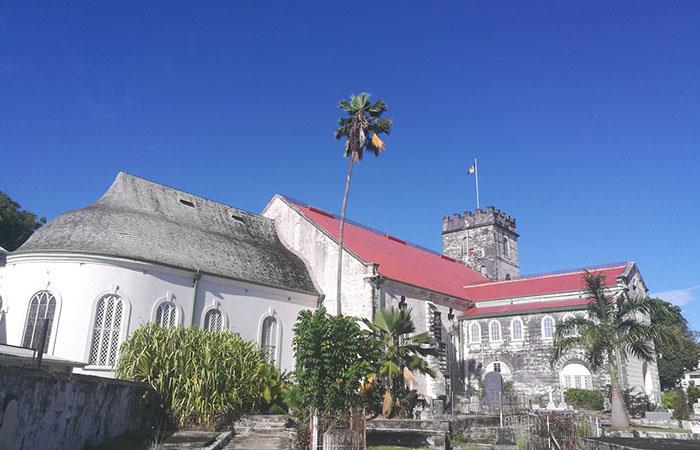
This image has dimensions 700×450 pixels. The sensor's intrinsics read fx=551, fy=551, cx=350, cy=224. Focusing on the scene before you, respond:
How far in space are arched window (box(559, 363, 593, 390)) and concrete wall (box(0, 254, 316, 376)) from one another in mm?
19867

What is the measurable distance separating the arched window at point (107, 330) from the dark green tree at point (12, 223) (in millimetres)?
28679

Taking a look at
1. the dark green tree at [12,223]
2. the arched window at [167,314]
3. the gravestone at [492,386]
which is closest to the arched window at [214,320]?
the arched window at [167,314]

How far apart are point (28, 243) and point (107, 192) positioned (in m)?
4.96

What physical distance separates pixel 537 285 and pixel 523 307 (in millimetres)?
3839

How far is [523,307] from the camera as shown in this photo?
36500mm

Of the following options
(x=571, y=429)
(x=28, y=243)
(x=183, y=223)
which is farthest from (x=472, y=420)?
(x=28, y=243)

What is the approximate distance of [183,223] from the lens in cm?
2966

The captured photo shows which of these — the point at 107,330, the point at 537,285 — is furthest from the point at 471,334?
the point at 107,330

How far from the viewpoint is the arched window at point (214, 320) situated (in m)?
26.3

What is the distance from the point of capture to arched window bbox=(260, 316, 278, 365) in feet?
93.8

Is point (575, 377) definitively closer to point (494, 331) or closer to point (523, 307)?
point (523, 307)

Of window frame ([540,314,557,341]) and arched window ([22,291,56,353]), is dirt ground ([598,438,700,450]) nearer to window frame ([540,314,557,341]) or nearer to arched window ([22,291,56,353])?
arched window ([22,291,56,353])

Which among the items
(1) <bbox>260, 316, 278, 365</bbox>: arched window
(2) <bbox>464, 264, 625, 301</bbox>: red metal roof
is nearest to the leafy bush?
(1) <bbox>260, 316, 278, 365</bbox>: arched window

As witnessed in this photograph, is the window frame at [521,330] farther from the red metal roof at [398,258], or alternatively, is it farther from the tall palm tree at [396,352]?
the tall palm tree at [396,352]
